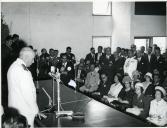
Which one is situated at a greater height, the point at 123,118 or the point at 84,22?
the point at 84,22

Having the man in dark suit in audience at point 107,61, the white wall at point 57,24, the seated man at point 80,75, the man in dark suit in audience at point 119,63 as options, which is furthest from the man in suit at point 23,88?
the white wall at point 57,24

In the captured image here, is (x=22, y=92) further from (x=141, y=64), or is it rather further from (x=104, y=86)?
(x=141, y=64)

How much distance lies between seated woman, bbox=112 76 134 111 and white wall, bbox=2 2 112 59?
14.2ft

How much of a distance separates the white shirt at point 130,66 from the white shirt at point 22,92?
11.4ft

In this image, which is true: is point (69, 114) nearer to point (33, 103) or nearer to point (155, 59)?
point (33, 103)

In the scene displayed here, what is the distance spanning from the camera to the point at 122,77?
4938 mm

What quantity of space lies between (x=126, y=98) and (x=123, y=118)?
1645 millimetres

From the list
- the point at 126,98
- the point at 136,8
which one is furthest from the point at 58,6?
the point at 126,98

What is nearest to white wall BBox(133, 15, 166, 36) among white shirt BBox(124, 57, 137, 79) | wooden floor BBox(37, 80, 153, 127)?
white shirt BBox(124, 57, 137, 79)

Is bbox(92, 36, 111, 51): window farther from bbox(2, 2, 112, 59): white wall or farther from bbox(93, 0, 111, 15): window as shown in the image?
bbox(93, 0, 111, 15): window

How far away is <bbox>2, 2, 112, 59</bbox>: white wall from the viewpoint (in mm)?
7906

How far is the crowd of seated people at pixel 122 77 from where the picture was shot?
3903 mm

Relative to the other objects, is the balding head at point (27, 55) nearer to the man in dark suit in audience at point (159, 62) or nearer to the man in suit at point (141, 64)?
the man in suit at point (141, 64)

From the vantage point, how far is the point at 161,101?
356 cm
